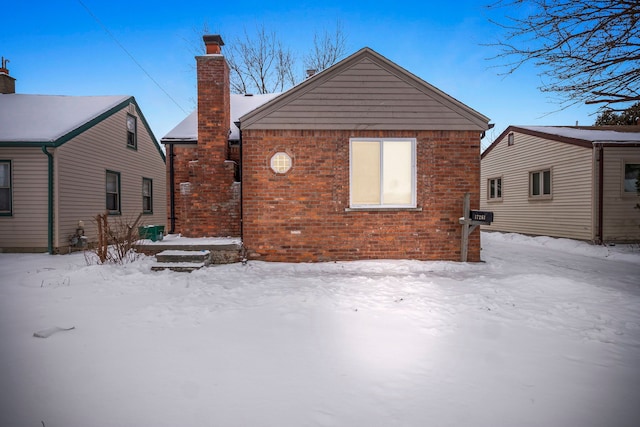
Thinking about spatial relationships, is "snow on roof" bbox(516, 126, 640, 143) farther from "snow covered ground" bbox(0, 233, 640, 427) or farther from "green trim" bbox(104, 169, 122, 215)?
"green trim" bbox(104, 169, 122, 215)

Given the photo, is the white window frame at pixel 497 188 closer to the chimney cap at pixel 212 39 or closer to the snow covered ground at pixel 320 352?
the snow covered ground at pixel 320 352

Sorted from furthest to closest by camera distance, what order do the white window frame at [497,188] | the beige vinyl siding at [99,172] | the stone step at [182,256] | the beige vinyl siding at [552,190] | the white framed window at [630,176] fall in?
1. the white window frame at [497,188]
2. the beige vinyl siding at [552,190]
3. the white framed window at [630,176]
4. the beige vinyl siding at [99,172]
5. the stone step at [182,256]

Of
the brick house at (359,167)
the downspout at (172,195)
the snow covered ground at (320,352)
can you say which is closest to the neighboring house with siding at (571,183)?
the snow covered ground at (320,352)

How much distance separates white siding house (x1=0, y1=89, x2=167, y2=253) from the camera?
9711mm

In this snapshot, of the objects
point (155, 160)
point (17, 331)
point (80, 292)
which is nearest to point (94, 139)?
point (155, 160)

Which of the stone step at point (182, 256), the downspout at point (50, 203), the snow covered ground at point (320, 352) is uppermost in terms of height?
the downspout at point (50, 203)

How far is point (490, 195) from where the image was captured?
17.0 meters

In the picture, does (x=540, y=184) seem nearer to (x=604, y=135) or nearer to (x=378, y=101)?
(x=604, y=135)

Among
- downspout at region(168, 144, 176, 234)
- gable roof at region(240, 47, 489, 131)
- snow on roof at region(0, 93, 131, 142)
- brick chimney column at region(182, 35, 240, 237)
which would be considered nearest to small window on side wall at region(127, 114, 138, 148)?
snow on roof at region(0, 93, 131, 142)

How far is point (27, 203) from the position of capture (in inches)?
383

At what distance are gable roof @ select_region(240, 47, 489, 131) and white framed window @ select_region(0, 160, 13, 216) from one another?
9.97 metres

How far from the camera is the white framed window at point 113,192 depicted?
12.5 metres

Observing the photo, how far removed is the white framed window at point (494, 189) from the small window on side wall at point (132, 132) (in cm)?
1840

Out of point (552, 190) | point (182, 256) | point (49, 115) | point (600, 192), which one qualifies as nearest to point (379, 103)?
point (182, 256)
